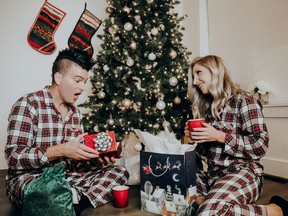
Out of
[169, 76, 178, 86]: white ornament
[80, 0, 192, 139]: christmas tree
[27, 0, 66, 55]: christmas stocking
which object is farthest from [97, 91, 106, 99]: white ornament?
[27, 0, 66, 55]: christmas stocking

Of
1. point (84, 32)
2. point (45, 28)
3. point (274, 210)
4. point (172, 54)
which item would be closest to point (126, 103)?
point (172, 54)

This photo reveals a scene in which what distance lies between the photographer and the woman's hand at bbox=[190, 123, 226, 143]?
4.64 feet

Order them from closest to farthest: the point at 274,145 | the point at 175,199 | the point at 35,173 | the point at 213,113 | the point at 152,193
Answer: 1. the point at 175,199
2. the point at 152,193
3. the point at 35,173
4. the point at 213,113
5. the point at 274,145

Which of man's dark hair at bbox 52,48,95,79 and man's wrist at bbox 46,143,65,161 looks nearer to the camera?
man's wrist at bbox 46,143,65,161

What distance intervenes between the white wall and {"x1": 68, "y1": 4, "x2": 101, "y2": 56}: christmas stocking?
0.08 meters

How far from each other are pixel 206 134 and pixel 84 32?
8.99 feet

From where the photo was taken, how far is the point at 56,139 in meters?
1.63

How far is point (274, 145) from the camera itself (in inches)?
96.0

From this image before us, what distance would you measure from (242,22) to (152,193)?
2.13m

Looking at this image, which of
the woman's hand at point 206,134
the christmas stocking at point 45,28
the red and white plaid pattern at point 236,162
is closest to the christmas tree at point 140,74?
Result: the red and white plaid pattern at point 236,162

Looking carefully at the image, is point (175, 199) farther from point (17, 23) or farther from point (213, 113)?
point (17, 23)

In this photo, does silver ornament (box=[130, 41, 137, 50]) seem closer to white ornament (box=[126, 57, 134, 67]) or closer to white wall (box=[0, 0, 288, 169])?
white ornament (box=[126, 57, 134, 67])

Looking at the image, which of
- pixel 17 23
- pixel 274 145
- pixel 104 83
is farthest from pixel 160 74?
pixel 17 23

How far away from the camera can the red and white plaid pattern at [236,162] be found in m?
1.24
